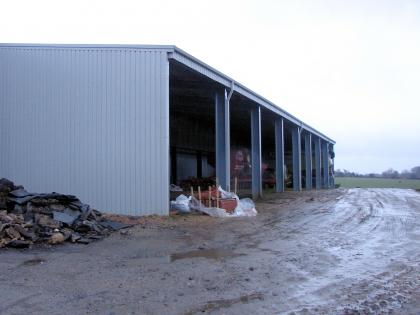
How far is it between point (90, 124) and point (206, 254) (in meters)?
7.86

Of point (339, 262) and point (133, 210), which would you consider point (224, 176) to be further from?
point (339, 262)

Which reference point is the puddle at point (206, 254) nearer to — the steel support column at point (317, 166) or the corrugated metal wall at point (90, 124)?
the corrugated metal wall at point (90, 124)

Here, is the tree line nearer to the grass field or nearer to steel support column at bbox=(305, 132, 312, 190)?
the grass field

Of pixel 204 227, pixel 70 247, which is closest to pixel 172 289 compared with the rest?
pixel 70 247

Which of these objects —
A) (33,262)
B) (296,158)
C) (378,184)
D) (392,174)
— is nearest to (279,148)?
(296,158)

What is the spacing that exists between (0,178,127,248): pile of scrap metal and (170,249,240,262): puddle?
8.45ft

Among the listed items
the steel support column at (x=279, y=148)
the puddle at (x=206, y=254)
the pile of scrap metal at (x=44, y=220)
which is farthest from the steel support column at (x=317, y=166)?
the puddle at (x=206, y=254)

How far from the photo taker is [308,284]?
6906 mm

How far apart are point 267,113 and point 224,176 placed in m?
11.9

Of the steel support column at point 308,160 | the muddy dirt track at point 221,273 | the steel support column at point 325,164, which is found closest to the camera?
the muddy dirt track at point 221,273

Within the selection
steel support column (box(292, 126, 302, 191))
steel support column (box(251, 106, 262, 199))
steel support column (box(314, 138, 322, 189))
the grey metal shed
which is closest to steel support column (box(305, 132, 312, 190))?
steel support column (box(314, 138, 322, 189))

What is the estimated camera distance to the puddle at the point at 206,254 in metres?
9.02

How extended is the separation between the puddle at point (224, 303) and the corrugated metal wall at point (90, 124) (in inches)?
354

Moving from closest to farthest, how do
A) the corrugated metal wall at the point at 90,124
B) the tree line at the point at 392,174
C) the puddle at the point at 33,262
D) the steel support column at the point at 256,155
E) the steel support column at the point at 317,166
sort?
the puddle at the point at 33,262
the corrugated metal wall at the point at 90,124
the steel support column at the point at 256,155
the steel support column at the point at 317,166
the tree line at the point at 392,174
